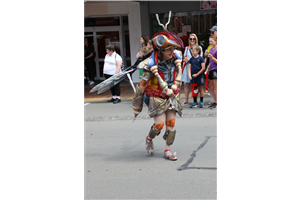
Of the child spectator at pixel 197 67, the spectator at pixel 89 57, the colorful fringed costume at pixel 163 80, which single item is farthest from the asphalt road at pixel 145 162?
the spectator at pixel 89 57

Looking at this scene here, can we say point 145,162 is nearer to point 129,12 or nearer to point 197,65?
point 197,65

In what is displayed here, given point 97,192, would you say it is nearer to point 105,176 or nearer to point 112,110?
point 105,176

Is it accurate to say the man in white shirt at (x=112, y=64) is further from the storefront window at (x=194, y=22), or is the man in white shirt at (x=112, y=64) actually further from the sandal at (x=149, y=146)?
the sandal at (x=149, y=146)

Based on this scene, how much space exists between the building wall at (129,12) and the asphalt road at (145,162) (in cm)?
680

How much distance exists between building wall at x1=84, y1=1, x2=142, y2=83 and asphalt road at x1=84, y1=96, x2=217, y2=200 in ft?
22.3

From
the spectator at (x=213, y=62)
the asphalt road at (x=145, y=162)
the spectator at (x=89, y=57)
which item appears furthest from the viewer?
the spectator at (x=89, y=57)

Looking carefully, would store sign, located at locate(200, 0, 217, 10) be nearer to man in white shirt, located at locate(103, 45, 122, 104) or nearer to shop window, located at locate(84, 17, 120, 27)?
shop window, located at locate(84, 17, 120, 27)


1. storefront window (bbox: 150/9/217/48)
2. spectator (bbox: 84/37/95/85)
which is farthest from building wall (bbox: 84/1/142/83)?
spectator (bbox: 84/37/95/85)

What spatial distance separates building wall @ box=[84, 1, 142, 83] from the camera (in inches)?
537

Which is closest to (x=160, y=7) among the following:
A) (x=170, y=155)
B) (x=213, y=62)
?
(x=213, y=62)

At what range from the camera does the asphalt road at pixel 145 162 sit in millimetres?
3803

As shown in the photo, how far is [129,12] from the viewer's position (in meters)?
13.7
